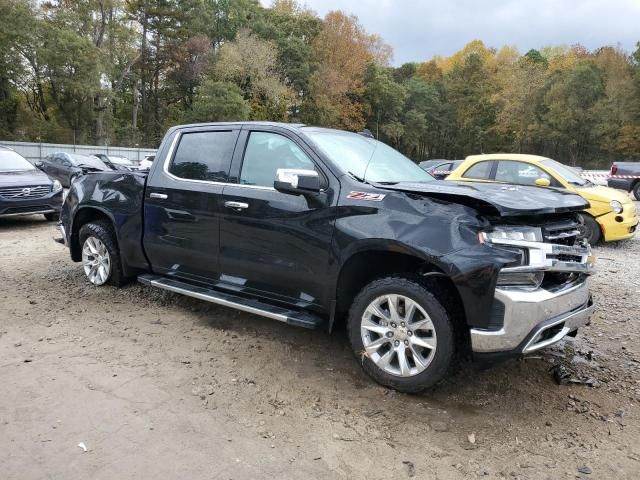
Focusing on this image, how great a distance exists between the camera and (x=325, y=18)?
179 feet

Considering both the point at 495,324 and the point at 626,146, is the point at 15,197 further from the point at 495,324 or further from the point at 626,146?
the point at 626,146

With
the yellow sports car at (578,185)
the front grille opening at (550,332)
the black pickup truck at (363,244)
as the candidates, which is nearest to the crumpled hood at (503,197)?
the black pickup truck at (363,244)

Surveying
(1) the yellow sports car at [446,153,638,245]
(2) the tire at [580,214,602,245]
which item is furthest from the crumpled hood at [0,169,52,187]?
(2) the tire at [580,214,602,245]

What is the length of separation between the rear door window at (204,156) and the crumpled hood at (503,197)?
151cm

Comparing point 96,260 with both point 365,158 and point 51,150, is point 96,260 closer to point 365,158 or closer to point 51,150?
point 365,158

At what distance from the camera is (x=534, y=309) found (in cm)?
311

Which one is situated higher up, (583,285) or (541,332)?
(583,285)

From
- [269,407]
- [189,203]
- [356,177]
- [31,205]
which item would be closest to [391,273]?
[356,177]

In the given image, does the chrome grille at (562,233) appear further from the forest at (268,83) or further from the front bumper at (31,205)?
the forest at (268,83)

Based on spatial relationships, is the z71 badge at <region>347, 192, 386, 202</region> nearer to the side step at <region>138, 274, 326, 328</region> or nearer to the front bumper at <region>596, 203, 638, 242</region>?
the side step at <region>138, 274, 326, 328</region>

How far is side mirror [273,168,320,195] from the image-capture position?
3.70 meters

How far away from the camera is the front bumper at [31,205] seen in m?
9.36

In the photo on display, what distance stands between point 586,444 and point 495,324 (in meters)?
0.83

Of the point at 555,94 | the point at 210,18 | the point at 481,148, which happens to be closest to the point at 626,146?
the point at 555,94
